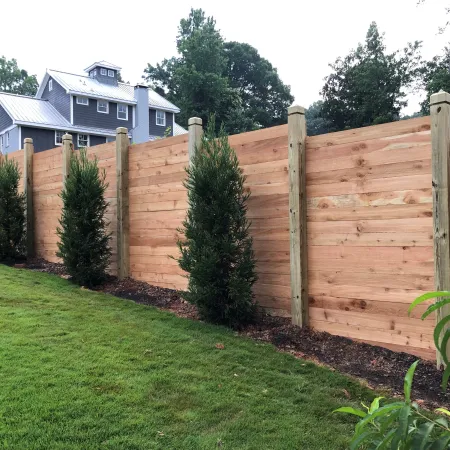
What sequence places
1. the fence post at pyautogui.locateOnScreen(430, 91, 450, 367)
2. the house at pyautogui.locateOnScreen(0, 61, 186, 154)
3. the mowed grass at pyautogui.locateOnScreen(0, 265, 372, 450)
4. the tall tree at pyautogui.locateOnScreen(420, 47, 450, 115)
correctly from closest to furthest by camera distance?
1. the mowed grass at pyautogui.locateOnScreen(0, 265, 372, 450)
2. the fence post at pyautogui.locateOnScreen(430, 91, 450, 367)
3. the tall tree at pyautogui.locateOnScreen(420, 47, 450, 115)
4. the house at pyautogui.locateOnScreen(0, 61, 186, 154)

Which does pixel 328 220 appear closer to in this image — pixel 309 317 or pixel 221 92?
pixel 309 317

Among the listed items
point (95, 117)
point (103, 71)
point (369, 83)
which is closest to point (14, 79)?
point (103, 71)

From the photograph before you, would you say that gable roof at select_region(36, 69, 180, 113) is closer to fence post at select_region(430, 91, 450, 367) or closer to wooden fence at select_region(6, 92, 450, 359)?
wooden fence at select_region(6, 92, 450, 359)

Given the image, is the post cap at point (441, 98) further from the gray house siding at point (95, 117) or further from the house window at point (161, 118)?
the house window at point (161, 118)

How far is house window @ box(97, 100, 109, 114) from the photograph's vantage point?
94.3ft

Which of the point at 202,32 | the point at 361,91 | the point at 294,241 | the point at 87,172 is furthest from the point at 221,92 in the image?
the point at 294,241

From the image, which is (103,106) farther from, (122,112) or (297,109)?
(297,109)

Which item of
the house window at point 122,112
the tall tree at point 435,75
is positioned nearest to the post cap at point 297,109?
the tall tree at point 435,75

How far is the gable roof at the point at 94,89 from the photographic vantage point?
2746 cm

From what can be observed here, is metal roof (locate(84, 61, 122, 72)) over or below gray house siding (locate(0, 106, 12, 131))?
over

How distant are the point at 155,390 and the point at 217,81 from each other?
3494 cm

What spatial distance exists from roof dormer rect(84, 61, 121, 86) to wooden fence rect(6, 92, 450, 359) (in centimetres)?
2692

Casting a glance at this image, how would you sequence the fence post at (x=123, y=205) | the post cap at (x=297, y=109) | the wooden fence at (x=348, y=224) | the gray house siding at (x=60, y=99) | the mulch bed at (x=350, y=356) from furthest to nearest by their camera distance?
the gray house siding at (x=60, y=99) → the fence post at (x=123, y=205) → the post cap at (x=297, y=109) → the wooden fence at (x=348, y=224) → the mulch bed at (x=350, y=356)

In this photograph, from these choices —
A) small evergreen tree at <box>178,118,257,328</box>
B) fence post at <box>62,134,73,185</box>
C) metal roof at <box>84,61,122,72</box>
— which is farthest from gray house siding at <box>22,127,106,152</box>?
small evergreen tree at <box>178,118,257,328</box>
